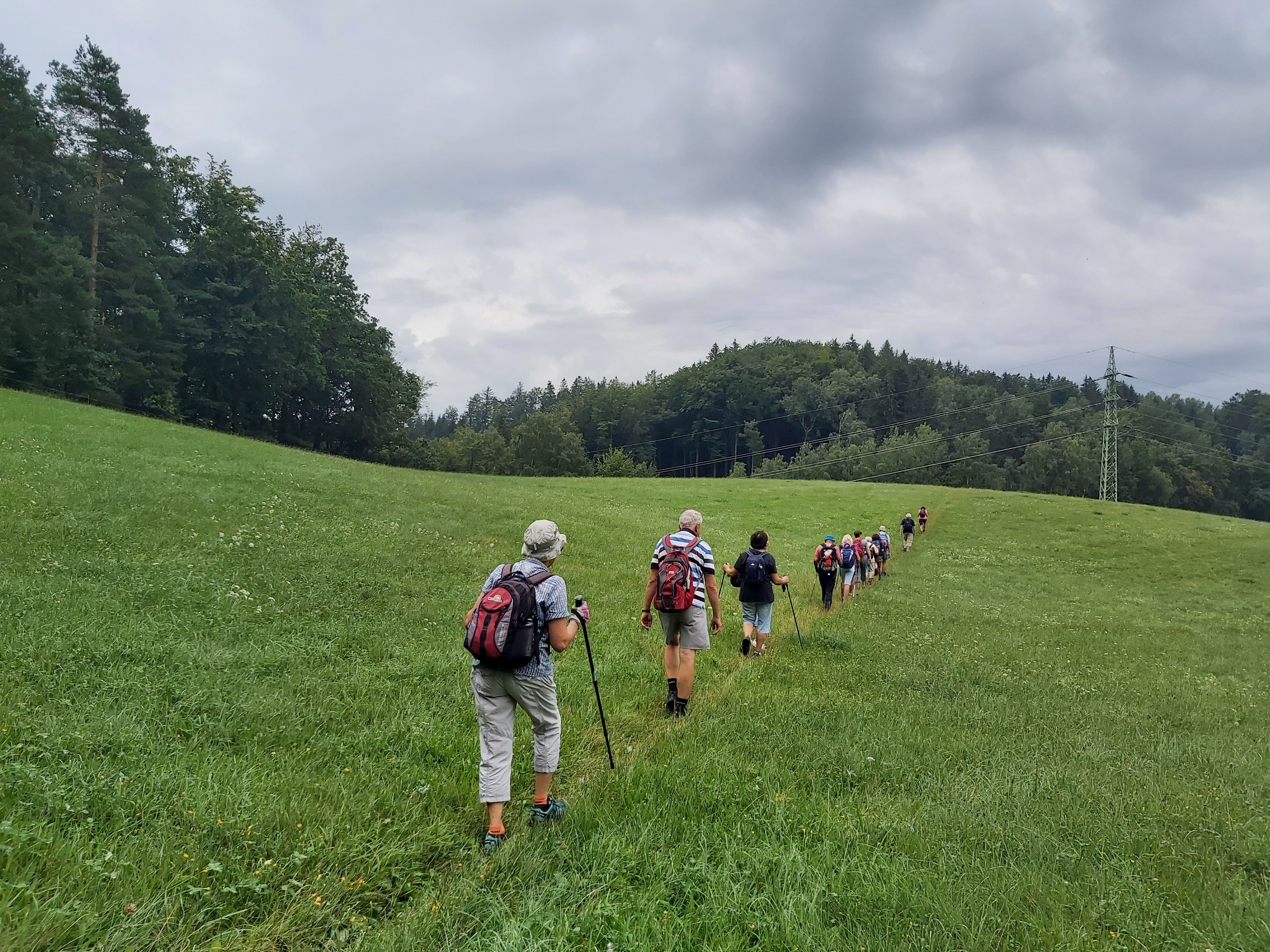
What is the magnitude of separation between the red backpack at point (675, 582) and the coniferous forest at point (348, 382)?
44272 mm

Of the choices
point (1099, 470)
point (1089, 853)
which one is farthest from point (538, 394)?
point (1089, 853)

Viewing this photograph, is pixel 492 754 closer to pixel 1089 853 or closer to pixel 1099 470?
pixel 1089 853

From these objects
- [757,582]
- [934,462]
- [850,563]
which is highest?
[934,462]

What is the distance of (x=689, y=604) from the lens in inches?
312

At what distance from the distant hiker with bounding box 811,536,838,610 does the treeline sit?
142 feet

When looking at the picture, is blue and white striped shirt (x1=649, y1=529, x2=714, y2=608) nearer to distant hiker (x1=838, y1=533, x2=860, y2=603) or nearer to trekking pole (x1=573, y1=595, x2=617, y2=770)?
trekking pole (x1=573, y1=595, x2=617, y2=770)

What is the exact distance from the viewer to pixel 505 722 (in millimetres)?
5090

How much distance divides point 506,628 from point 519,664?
0.92 ft

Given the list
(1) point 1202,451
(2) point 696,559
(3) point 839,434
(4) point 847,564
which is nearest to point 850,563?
(4) point 847,564

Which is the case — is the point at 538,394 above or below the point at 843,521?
above

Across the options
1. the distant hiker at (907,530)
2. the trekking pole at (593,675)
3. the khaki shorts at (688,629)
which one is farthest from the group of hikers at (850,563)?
the trekking pole at (593,675)

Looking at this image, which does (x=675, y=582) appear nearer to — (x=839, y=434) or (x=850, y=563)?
(x=850, y=563)

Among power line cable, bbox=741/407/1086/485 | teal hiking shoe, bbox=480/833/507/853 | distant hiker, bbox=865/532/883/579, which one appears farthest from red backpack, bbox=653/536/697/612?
power line cable, bbox=741/407/1086/485

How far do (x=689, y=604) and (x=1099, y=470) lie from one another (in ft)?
353
